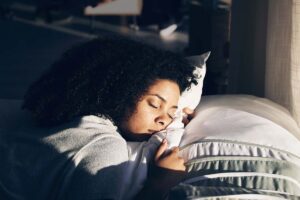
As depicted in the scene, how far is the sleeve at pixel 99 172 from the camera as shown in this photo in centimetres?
115

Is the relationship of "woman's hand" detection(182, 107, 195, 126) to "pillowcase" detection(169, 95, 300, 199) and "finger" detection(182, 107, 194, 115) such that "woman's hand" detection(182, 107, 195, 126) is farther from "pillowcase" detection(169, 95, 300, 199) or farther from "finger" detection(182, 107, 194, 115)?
"pillowcase" detection(169, 95, 300, 199)

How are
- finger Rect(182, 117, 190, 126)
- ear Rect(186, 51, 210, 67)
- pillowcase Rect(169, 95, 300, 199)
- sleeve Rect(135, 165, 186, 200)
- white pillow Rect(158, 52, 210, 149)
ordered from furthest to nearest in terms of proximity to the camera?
ear Rect(186, 51, 210, 67) → finger Rect(182, 117, 190, 126) → white pillow Rect(158, 52, 210, 149) → sleeve Rect(135, 165, 186, 200) → pillowcase Rect(169, 95, 300, 199)

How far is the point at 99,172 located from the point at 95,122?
21 cm

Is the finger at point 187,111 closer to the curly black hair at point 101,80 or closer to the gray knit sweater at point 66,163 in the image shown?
the curly black hair at point 101,80

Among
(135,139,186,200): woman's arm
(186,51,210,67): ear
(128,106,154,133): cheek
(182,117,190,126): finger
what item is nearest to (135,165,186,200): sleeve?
(135,139,186,200): woman's arm

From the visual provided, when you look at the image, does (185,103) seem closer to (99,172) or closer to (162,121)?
(162,121)

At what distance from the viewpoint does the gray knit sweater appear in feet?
3.81

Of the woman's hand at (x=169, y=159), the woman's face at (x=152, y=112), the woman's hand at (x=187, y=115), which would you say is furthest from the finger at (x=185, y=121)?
the woman's hand at (x=169, y=159)

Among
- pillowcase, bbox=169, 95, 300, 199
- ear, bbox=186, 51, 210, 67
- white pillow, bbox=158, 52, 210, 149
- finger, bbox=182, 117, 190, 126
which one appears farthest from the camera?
ear, bbox=186, 51, 210, 67

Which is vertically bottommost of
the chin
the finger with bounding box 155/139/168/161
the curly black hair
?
the chin

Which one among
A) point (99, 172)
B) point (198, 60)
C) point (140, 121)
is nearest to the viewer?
point (99, 172)

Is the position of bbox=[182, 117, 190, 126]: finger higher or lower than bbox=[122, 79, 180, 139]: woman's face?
lower

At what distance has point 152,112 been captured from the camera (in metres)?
1.44

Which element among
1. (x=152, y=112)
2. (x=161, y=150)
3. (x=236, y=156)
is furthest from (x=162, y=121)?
(x=236, y=156)
